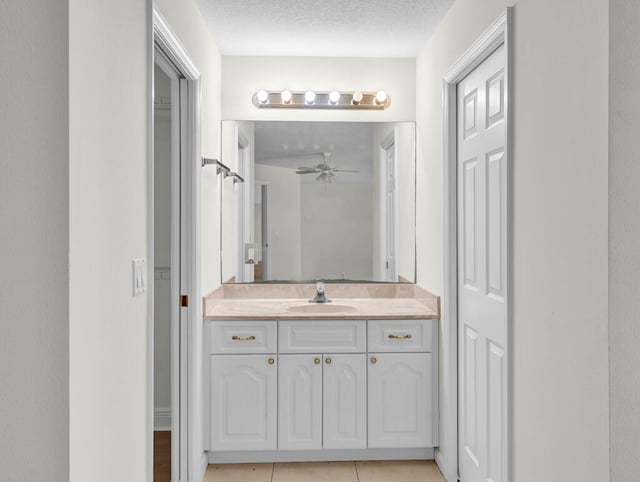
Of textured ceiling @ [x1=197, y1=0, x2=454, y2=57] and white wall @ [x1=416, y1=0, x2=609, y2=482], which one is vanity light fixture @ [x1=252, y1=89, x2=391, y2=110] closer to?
textured ceiling @ [x1=197, y1=0, x2=454, y2=57]

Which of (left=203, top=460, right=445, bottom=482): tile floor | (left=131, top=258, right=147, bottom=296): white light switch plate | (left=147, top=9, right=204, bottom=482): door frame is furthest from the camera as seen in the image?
(left=203, top=460, right=445, bottom=482): tile floor

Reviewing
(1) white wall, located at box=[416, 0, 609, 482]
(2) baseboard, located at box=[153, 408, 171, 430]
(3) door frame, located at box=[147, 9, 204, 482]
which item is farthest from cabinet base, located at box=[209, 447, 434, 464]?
(1) white wall, located at box=[416, 0, 609, 482]

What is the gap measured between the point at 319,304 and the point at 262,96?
1.36 metres

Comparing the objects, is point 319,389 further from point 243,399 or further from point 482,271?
point 482,271

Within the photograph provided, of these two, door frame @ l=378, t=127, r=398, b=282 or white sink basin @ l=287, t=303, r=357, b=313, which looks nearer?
white sink basin @ l=287, t=303, r=357, b=313

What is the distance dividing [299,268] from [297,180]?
0.58 m

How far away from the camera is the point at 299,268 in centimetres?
356

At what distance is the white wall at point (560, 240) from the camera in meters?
1.37

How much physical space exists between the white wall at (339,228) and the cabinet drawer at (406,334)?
0.63 metres

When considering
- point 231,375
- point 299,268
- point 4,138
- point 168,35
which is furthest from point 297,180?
point 4,138

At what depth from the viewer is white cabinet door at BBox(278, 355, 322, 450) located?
2.96m

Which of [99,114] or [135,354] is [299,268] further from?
[99,114]

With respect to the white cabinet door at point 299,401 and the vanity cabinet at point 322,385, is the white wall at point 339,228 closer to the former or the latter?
the vanity cabinet at point 322,385

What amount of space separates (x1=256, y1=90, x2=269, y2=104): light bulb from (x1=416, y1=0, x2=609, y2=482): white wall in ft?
5.38
